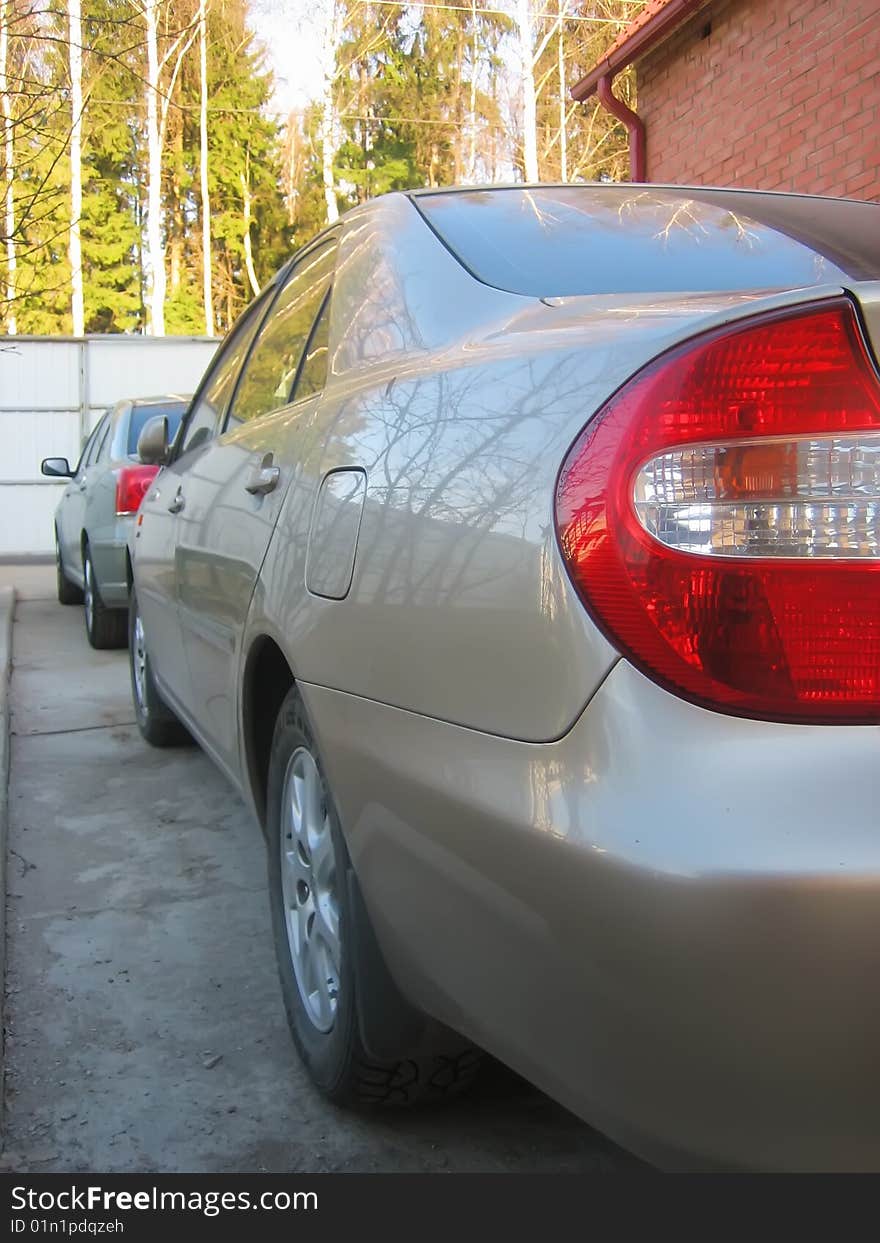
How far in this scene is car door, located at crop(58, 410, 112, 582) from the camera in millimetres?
8164

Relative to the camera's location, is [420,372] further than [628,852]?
Yes

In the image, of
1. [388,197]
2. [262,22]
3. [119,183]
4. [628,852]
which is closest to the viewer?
[628,852]

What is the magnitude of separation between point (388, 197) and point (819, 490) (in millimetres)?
1676

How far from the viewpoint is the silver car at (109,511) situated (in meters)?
6.75

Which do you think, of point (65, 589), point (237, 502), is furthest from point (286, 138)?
point (237, 502)

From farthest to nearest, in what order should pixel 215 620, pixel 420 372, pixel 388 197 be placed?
pixel 215 620 → pixel 388 197 → pixel 420 372

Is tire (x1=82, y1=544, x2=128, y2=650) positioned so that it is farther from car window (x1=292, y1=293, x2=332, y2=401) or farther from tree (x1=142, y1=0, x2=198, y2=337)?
tree (x1=142, y1=0, x2=198, y2=337)

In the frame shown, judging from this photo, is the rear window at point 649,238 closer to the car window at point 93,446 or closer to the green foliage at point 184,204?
the car window at point 93,446

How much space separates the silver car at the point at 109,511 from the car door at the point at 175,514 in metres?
2.15

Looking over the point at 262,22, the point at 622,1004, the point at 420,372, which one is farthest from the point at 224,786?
the point at 262,22

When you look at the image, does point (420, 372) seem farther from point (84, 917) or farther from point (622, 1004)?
point (84, 917)

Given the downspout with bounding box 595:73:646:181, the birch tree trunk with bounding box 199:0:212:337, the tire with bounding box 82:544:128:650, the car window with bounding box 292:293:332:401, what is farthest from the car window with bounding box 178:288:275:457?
the birch tree trunk with bounding box 199:0:212:337

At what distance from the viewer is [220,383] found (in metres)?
3.92

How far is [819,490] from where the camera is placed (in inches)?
52.0
